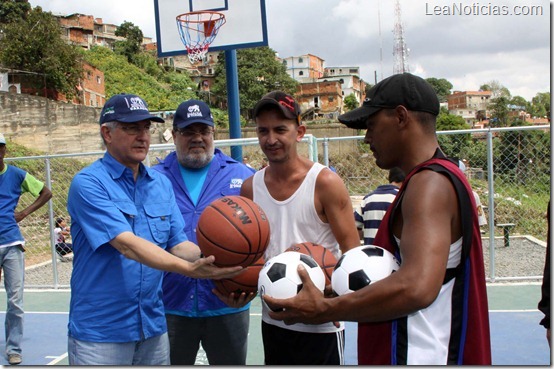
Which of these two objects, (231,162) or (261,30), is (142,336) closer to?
(231,162)

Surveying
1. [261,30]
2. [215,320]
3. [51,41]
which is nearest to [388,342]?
[215,320]

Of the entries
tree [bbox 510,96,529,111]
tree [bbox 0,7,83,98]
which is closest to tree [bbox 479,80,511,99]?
tree [bbox 510,96,529,111]

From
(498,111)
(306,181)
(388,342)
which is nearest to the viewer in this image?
(388,342)

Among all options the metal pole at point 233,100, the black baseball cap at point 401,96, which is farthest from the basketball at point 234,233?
the metal pole at point 233,100

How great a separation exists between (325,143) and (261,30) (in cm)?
189

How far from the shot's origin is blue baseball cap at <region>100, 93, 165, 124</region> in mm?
2941

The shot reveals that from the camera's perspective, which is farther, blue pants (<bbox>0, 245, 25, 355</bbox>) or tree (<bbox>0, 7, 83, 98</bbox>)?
tree (<bbox>0, 7, 83, 98</bbox>)

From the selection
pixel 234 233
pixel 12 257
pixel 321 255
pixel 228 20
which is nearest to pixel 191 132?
pixel 234 233

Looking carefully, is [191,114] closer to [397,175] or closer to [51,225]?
[397,175]

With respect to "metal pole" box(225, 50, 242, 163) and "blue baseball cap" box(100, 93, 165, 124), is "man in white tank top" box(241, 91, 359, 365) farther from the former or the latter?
"metal pole" box(225, 50, 242, 163)

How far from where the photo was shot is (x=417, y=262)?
1.78 metres

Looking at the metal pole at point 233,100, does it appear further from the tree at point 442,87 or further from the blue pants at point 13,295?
the tree at point 442,87

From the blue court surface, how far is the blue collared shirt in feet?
8.71

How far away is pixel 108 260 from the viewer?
2850 mm
